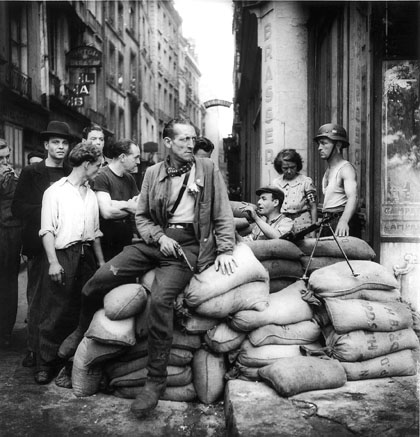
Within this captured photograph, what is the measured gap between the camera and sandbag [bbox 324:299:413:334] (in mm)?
3984

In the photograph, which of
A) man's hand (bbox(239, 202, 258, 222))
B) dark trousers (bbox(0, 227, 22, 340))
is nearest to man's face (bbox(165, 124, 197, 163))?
man's hand (bbox(239, 202, 258, 222))

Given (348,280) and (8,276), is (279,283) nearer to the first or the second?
(348,280)

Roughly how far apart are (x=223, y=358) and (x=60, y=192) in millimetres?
1874

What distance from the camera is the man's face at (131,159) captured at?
16.5 ft

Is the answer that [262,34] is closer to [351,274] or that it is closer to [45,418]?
[351,274]

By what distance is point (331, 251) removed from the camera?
187 inches

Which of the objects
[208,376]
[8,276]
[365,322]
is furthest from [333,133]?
[8,276]

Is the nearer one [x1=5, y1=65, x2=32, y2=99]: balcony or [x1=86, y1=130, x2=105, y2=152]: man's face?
[x1=86, y1=130, x2=105, y2=152]: man's face

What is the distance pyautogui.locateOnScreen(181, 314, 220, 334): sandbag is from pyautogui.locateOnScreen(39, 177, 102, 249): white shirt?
1.19 metres

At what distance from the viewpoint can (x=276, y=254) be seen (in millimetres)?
4605

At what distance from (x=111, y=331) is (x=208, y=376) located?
2.65 ft

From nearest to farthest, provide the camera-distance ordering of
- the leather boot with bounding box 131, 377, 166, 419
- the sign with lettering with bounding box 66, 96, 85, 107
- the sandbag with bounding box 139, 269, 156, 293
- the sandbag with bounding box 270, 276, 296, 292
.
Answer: the leather boot with bounding box 131, 377, 166, 419, the sandbag with bounding box 139, 269, 156, 293, the sandbag with bounding box 270, 276, 296, 292, the sign with lettering with bounding box 66, 96, 85, 107

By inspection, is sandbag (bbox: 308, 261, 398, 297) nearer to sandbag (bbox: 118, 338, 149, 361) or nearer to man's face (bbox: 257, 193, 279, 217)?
man's face (bbox: 257, 193, 279, 217)

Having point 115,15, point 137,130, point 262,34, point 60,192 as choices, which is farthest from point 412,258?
point 137,130
